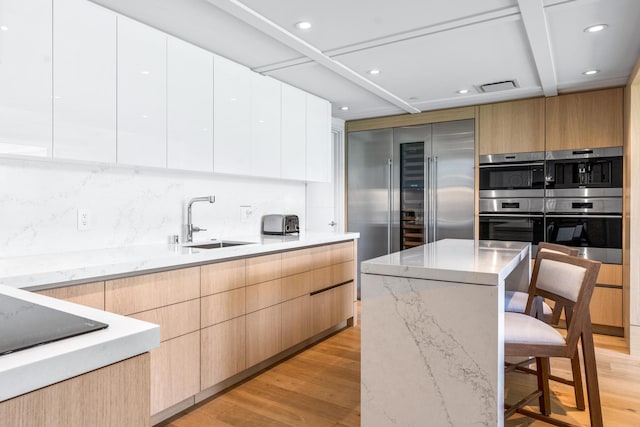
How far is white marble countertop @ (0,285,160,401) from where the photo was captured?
555 mm

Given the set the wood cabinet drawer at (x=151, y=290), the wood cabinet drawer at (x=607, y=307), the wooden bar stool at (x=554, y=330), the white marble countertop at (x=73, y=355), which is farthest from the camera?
the wood cabinet drawer at (x=607, y=307)

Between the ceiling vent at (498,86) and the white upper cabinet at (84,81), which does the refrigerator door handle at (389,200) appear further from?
the white upper cabinet at (84,81)

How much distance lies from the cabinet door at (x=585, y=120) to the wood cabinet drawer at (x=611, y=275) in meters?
1.11

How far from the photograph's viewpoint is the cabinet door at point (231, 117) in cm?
287

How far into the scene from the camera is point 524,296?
8.32 ft

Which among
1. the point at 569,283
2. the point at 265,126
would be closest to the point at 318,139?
the point at 265,126

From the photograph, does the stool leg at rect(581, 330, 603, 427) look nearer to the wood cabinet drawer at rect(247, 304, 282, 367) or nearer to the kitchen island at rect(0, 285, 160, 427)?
the wood cabinet drawer at rect(247, 304, 282, 367)

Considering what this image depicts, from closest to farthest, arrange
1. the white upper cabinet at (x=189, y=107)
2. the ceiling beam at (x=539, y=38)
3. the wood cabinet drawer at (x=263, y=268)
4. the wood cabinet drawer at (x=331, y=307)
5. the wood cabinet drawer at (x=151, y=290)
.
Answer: the wood cabinet drawer at (x=151, y=290) < the ceiling beam at (x=539, y=38) < the white upper cabinet at (x=189, y=107) < the wood cabinet drawer at (x=263, y=268) < the wood cabinet drawer at (x=331, y=307)

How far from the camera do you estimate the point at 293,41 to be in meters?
2.62

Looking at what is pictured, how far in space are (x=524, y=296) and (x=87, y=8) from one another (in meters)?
2.95

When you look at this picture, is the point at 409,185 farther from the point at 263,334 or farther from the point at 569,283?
the point at 569,283

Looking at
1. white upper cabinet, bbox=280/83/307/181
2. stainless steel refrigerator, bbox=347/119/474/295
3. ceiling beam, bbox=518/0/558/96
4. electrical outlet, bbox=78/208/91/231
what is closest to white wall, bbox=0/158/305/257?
electrical outlet, bbox=78/208/91/231

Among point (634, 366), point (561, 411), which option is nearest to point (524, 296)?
point (561, 411)

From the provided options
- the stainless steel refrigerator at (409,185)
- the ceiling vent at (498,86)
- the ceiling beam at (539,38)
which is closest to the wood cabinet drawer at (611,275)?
the stainless steel refrigerator at (409,185)
